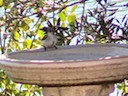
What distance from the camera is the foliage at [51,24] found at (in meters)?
3.11

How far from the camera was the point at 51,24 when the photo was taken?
3006 millimetres

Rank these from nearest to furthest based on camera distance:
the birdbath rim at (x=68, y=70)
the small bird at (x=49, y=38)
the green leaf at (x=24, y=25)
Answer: the birdbath rim at (x=68, y=70) < the small bird at (x=49, y=38) < the green leaf at (x=24, y=25)

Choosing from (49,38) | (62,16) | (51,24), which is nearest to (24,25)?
(62,16)

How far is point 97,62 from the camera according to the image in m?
2.23

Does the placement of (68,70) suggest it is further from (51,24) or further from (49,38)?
(51,24)

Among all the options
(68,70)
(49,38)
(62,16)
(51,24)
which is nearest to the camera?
(68,70)

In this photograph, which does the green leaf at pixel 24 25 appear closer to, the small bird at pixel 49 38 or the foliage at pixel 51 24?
the foliage at pixel 51 24

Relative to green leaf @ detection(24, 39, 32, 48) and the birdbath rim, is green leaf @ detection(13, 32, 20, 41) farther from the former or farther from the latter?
the birdbath rim

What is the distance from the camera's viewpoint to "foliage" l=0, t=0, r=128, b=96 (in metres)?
3.11

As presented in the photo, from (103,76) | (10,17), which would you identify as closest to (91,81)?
(103,76)

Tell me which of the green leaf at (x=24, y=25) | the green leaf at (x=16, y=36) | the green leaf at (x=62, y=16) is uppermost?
the green leaf at (x=62, y=16)

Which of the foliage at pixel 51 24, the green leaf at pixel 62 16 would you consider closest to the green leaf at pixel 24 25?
the foliage at pixel 51 24

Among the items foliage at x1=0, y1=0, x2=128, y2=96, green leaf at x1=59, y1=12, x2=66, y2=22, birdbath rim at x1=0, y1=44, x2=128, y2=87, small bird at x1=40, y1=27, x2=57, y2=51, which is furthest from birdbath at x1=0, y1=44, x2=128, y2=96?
green leaf at x1=59, y1=12, x2=66, y2=22

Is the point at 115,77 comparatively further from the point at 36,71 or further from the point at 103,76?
the point at 36,71
